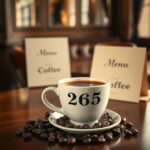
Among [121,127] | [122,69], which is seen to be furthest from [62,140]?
[122,69]

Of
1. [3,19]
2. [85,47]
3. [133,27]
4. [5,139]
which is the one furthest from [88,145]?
[133,27]

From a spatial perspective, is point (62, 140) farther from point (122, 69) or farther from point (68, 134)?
point (122, 69)

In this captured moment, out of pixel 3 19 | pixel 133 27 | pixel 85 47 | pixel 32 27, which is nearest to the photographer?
pixel 3 19

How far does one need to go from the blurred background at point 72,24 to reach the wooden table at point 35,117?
1676 millimetres

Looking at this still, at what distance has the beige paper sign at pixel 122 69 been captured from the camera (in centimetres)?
100

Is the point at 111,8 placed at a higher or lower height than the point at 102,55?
higher

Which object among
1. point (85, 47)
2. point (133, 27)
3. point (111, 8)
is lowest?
point (85, 47)

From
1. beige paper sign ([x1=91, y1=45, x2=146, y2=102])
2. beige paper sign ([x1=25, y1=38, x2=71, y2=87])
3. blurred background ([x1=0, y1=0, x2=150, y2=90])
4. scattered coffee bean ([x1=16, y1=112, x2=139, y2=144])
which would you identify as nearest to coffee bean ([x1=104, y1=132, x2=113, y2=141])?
scattered coffee bean ([x1=16, y1=112, x2=139, y2=144])

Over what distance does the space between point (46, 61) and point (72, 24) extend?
2467 millimetres

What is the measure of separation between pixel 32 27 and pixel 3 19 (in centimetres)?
37

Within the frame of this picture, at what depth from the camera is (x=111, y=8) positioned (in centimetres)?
405

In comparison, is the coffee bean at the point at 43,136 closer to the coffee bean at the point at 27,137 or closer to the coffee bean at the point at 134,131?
the coffee bean at the point at 27,137

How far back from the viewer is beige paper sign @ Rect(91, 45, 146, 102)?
3.29 feet

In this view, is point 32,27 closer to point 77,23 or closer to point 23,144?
point 77,23
